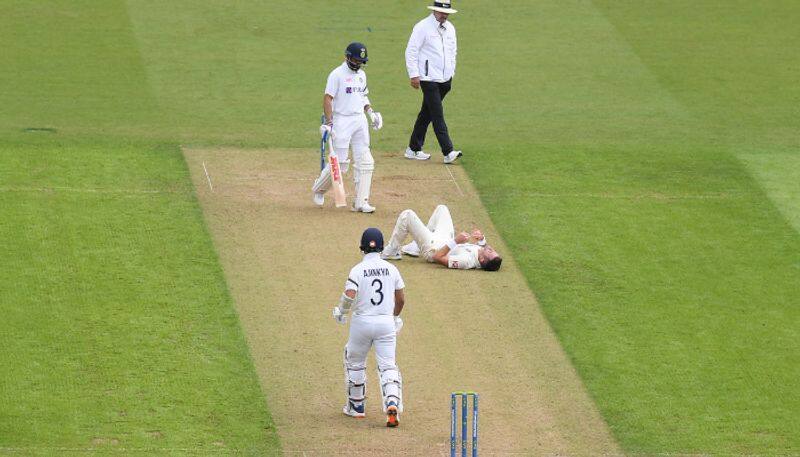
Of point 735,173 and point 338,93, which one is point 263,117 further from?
point 735,173

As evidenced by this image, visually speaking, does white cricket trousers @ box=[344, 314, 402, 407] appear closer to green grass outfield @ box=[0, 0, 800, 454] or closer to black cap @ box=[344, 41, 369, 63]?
green grass outfield @ box=[0, 0, 800, 454]

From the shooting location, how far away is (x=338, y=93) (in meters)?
20.8

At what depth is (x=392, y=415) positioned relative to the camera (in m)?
15.4

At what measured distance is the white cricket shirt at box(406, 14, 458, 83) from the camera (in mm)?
22844

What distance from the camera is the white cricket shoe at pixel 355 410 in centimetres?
1565

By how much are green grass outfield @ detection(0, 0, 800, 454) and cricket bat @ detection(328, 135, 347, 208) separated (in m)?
1.88

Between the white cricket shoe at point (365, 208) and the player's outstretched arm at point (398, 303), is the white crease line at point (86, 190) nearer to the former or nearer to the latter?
the white cricket shoe at point (365, 208)

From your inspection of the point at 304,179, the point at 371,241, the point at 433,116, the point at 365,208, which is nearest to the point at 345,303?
the point at 371,241

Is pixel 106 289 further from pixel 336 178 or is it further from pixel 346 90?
pixel 346 90

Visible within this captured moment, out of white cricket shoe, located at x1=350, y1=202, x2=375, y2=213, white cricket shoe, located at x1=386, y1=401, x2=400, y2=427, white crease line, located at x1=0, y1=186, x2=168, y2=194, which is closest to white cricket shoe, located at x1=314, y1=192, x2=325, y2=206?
white cricket shoe, located at x1=350, y1=202, x2=375, y2=213

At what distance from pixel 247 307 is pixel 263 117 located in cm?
741

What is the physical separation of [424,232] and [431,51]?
444 centimetres

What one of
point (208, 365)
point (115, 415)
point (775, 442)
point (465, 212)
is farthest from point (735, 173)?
point (115, 415)

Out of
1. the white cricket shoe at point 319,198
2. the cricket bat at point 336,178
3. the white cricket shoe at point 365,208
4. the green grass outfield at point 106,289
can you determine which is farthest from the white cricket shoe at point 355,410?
the white cricket shoe at point 319,198
